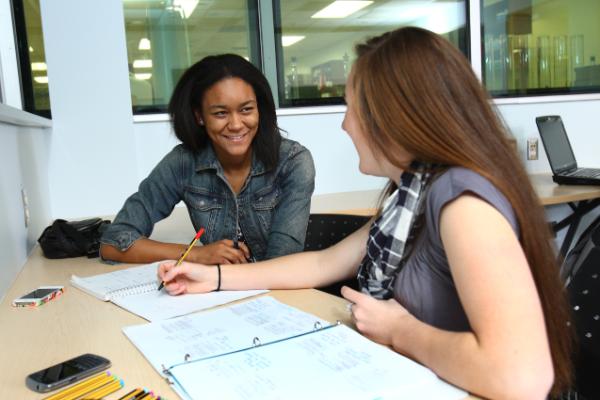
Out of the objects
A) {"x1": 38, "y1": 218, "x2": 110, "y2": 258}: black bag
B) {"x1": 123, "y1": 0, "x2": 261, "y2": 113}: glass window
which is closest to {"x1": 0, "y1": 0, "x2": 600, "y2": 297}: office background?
{"x1": 123, "y1": 0, "x2": 261, "y2": 113}: glass window

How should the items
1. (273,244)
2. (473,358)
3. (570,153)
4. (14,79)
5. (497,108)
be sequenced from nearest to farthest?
(473,358) < (497,108) < (273,244) < (14,79) < (570,153)

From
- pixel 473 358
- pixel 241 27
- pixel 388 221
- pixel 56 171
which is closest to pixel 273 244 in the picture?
pixel 388 221

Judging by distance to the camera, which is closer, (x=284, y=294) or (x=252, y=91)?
(x=284, y=294)

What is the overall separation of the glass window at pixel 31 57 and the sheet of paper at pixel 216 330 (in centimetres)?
Result: 191

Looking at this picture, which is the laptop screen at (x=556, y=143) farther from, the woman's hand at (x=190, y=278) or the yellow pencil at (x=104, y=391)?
the yellow pencil at (x=104, y=391)

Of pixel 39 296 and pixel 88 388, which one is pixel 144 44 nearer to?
pixel 39 296

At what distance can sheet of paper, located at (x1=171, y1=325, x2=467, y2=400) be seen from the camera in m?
0.66

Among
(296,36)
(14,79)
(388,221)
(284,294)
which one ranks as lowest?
(284,294)

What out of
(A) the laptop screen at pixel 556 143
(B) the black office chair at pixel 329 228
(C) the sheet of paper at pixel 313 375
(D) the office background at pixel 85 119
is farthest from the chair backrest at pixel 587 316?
(A) the laptop screen at pixel 556 143

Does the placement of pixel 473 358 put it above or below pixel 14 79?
below

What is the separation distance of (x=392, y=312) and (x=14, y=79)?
7.31 feet

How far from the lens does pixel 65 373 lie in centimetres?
75

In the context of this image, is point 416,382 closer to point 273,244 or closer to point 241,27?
point 273,244

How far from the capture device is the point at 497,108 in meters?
0.80
